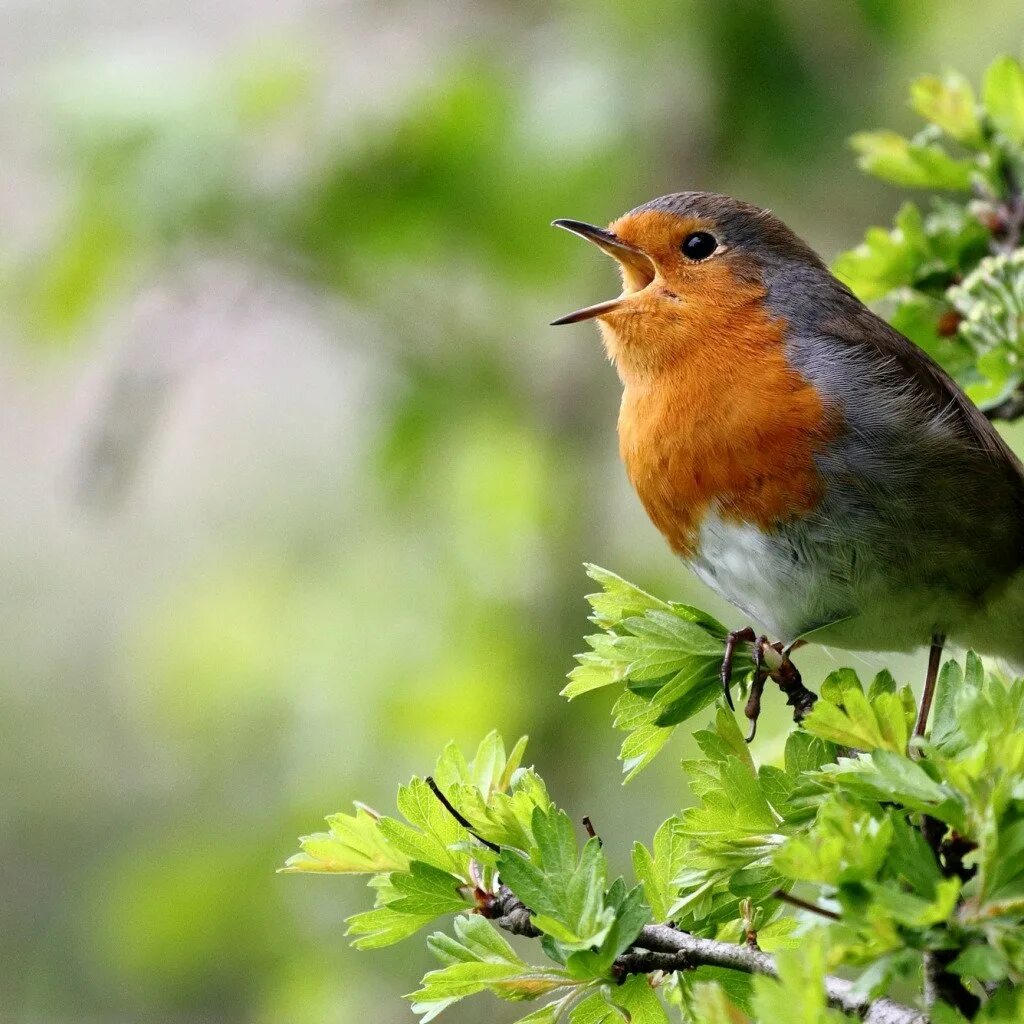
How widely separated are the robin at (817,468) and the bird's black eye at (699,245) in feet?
0.28

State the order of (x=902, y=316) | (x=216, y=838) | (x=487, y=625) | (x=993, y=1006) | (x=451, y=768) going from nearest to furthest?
(x=993, y=1006)
(x=451, y=768)
(x=902, y=316)
(x=487, y=625)
(x=216, y=838)

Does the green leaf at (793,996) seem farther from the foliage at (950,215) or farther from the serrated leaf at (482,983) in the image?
the foliage at (950,215)

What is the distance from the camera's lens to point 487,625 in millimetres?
4156

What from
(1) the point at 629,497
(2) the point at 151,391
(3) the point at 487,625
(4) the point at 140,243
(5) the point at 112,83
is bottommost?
(3) the point at 487,625

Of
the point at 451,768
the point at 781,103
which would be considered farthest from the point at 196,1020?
the point at 451,768

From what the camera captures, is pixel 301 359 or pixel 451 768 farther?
pixel 301 359

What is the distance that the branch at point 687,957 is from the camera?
119 centimetres

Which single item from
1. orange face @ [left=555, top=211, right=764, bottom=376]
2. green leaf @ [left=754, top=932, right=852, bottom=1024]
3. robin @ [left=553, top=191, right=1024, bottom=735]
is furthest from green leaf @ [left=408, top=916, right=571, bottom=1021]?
orange face @ [left=555, top=211, right=764, bottom=376]

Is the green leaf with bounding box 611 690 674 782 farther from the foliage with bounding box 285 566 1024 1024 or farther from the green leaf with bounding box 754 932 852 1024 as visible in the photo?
the green leaf with bounding box 754 932 852 1024

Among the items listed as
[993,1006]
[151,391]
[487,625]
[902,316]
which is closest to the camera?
[993,1006]

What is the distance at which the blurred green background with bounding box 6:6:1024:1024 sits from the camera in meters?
3.92

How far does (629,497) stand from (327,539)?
3.80 ft

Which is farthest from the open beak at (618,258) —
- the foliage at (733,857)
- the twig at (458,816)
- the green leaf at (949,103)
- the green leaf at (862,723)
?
the green leaf at (862,723)

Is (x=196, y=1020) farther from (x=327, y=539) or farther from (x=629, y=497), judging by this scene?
(x=629, y=497)
